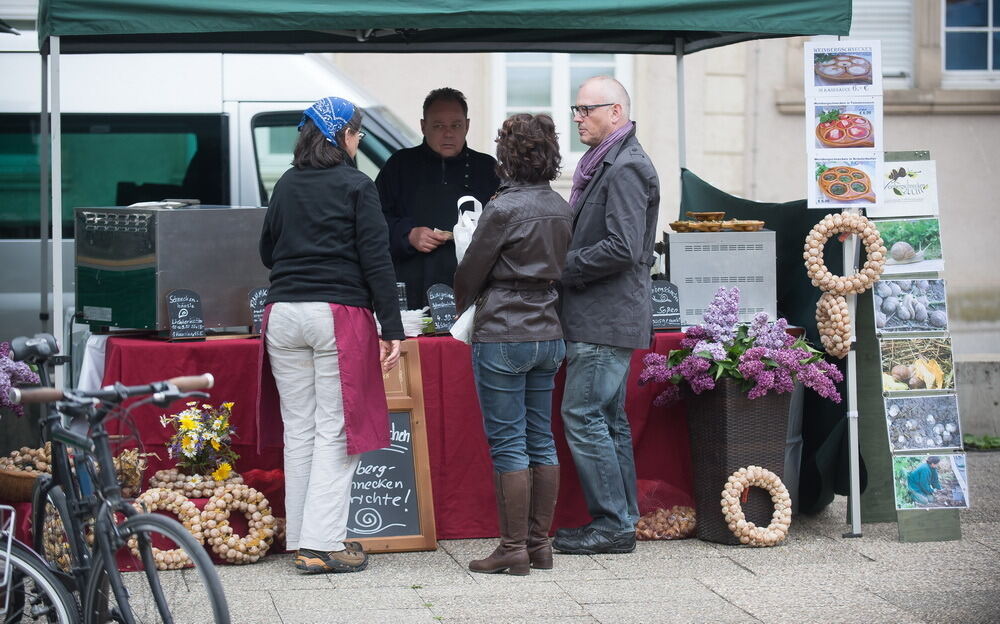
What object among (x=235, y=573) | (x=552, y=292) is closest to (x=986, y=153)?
(x=552, y=292)

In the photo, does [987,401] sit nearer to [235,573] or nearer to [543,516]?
[543,516]

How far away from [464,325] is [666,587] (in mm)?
1283

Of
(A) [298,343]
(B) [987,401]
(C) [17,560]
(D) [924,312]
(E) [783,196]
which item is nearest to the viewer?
(C) [17,560]

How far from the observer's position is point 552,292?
5520mm

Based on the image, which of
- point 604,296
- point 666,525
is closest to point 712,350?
point 604,296

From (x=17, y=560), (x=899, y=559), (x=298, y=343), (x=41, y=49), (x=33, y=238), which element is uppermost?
(x=41, y=49)

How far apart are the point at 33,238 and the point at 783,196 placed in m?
6.89

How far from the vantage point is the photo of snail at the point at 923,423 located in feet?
20.3

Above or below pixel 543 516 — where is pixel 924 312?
above

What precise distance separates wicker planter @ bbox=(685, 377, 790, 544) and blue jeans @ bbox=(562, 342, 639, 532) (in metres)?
0.43

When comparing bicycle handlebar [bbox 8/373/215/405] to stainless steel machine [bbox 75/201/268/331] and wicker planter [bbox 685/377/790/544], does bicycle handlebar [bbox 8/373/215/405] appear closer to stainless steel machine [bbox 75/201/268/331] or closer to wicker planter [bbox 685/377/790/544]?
stainless steel machine [bbox 75/201/268/331]

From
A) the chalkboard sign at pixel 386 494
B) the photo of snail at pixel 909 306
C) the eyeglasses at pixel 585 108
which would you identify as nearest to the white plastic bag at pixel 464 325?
the chalkboard sign at pixel 386 494

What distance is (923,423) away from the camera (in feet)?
20.4

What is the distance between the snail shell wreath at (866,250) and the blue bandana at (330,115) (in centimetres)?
218
